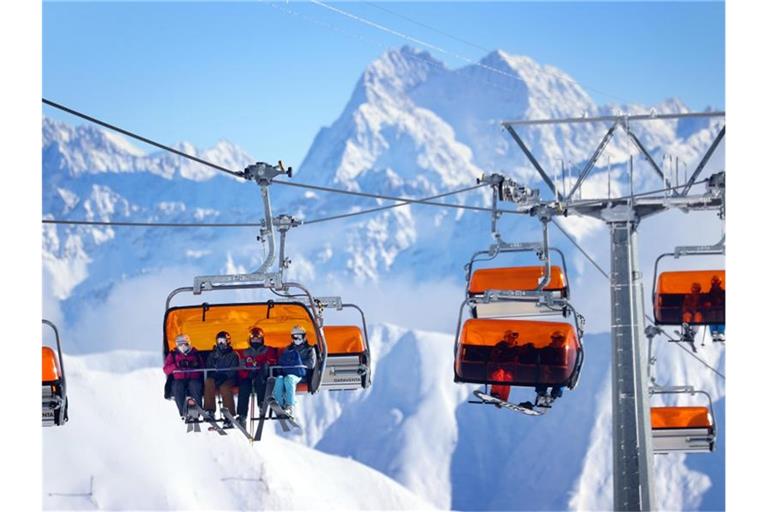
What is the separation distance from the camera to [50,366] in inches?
465

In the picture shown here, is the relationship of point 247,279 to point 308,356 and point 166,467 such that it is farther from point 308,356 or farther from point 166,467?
point 166,467

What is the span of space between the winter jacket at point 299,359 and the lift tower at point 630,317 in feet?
14.3

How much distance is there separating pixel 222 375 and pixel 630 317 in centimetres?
568

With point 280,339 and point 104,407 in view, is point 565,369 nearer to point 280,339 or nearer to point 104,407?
point 280,339

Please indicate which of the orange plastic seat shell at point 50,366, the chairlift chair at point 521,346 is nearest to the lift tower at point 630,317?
the chairlift chair at point 521,346

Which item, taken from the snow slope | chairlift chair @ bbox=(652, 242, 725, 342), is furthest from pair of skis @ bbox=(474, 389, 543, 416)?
the snow slope

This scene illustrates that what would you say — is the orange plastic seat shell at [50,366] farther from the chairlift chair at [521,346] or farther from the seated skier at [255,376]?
the chairlift chair at [521,346]

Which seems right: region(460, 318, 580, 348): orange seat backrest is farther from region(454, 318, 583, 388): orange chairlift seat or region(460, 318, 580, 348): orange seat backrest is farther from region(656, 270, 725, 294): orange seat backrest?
region(656, 270, 725, 294): orange seat backrest

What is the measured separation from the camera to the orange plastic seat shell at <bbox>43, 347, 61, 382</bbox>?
1174cm

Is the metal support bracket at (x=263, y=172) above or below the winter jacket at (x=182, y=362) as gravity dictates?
above

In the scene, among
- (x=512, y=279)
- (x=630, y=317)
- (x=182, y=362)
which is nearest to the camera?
(x=182, y=362)

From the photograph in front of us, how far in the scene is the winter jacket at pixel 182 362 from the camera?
12.8m

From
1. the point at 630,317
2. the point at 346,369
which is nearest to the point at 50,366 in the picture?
the point at 346,369
